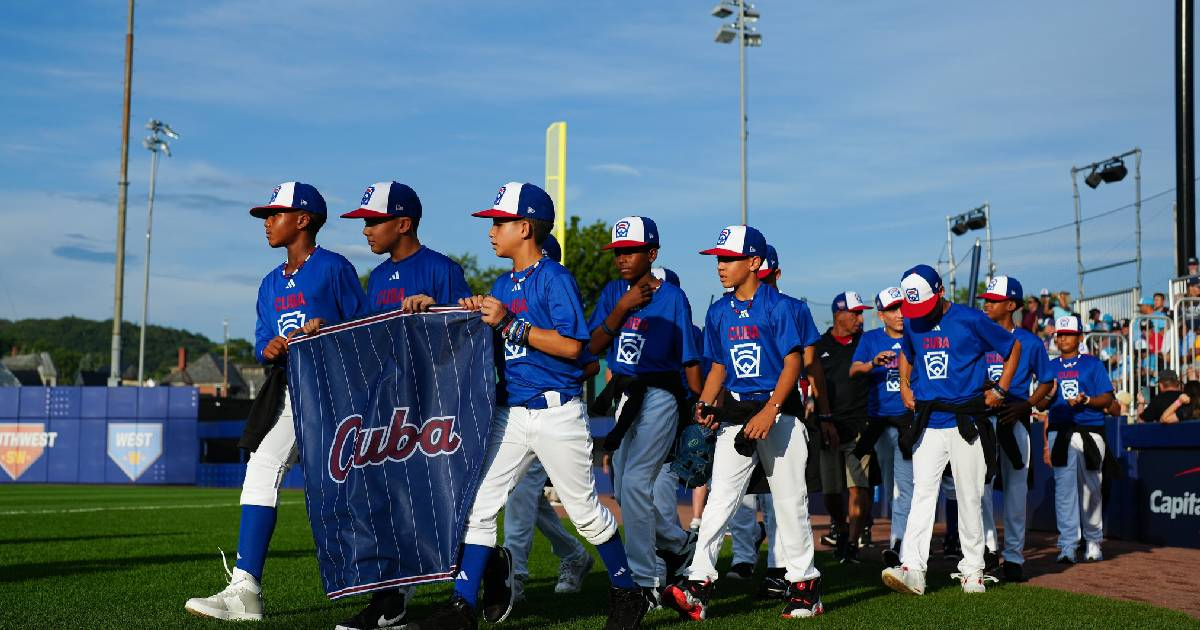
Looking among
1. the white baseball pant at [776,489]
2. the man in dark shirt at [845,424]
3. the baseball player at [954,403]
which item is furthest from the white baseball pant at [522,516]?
the man in dark shirt at [845,424]

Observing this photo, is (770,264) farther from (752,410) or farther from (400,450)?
(400,450)

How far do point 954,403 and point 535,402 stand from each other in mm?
3710

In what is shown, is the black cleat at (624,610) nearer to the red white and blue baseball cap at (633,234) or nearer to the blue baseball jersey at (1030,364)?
the red white and blue baseball cap at (633,234)

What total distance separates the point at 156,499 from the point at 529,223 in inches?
797

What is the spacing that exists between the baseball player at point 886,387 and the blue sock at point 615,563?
4.93m

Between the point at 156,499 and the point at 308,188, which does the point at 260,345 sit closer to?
the point at 308,188

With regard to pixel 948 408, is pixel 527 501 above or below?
below

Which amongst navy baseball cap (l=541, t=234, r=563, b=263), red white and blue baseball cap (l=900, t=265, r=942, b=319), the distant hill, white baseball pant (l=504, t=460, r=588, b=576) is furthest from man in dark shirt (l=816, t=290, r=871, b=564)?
the distant hill

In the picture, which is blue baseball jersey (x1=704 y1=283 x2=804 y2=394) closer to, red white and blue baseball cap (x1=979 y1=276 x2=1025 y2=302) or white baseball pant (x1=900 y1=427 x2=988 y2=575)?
white baseball pant (x1=900 y1=427 x2=988 y2=575)

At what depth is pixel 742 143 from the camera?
32344 mm

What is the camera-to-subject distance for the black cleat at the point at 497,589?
689 cm

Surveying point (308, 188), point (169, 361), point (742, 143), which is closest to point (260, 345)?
point (308, 188)

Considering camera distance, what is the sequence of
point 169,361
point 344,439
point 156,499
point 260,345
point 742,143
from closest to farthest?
point 344,439, point 260,345, point 156,499, point 742,143, point 169,361

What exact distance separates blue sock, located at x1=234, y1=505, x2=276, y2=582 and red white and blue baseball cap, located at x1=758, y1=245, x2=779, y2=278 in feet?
13.5
